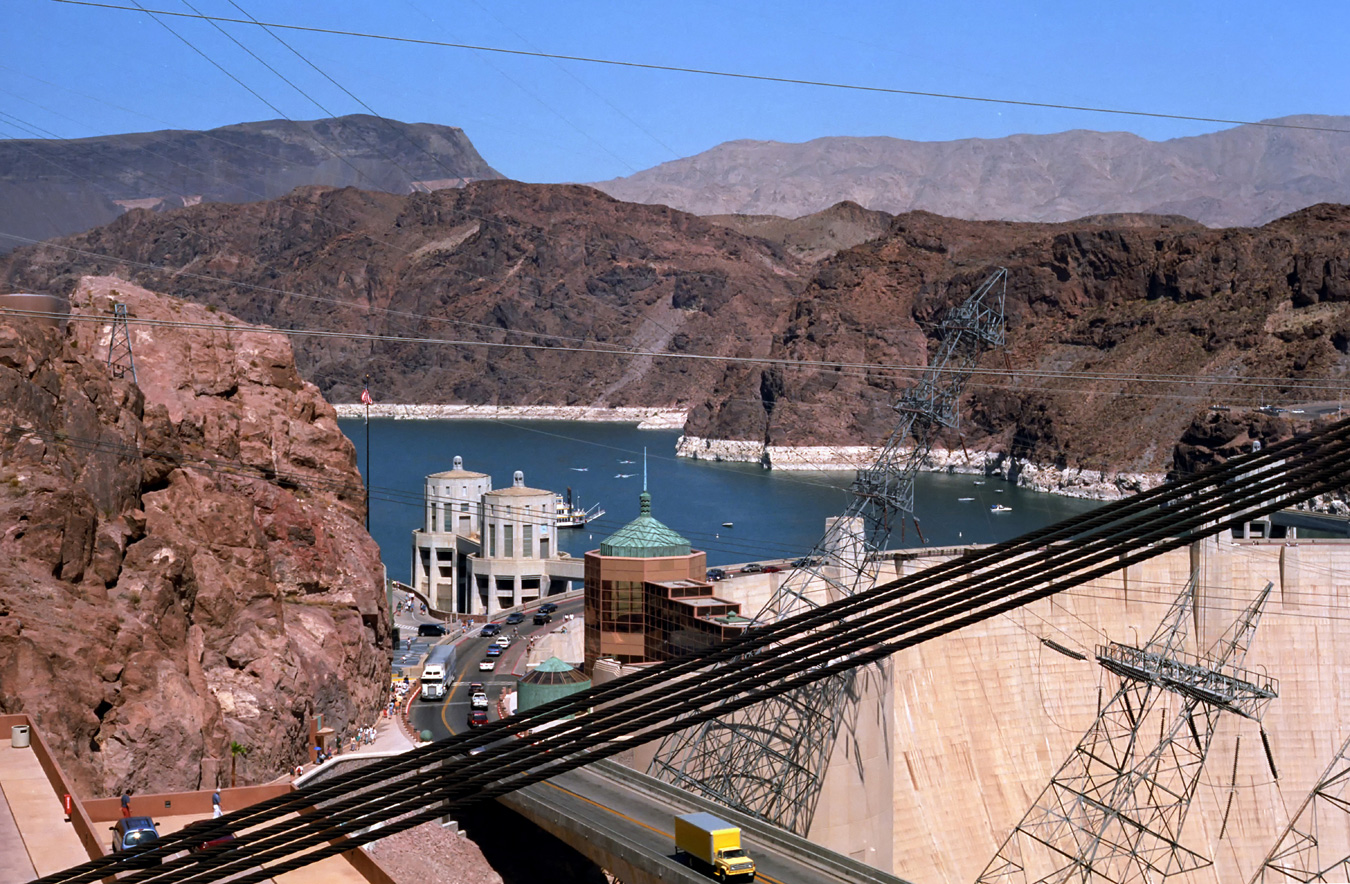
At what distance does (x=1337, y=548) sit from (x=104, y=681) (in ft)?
93.4

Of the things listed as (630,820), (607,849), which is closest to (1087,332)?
(630,820)

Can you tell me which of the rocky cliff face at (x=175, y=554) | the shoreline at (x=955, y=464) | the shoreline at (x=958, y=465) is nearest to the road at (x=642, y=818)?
the rocky cliff face at (x=175, y=554)

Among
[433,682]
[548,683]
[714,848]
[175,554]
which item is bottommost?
[433,682]

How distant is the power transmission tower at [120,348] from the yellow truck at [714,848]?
1445cm

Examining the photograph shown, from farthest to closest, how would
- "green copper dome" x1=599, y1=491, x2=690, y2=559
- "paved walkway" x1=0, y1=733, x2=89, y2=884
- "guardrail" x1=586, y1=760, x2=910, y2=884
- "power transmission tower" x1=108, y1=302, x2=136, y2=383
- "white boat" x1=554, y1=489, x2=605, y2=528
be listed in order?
"white boat" x1=554, y1=489, x2=605, y2=528, "green copper dome" x1=599, y1=491, x2=690, y2=559, "power transmission tower" x1=108, y1=302, x2=136, y2=383, "guardrail" x1=586, y1=760, x2=910, y2=884, "paved walkway" x1=0, y1=733, x2=89, y2=884

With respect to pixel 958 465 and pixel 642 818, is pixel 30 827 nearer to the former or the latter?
pixel 642 818

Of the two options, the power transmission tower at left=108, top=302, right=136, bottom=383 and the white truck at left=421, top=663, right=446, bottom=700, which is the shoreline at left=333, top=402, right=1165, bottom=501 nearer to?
the white truck at left=421, top=663, right=446, bottom=700

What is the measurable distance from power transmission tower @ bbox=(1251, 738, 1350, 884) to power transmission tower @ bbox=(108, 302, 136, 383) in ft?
81.8

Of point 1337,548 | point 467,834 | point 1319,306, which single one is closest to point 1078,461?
point 1319,306

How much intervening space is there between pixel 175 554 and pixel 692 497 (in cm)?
9718

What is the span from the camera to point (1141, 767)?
28984 millimetres

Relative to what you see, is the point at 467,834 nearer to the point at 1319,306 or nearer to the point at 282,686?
the point at 282,686

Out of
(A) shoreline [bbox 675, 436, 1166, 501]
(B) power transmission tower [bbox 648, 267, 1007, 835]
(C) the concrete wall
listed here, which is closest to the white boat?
(A) shoreline [bbox 675, 436, 1166, 501]

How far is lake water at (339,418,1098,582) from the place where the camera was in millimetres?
87375
